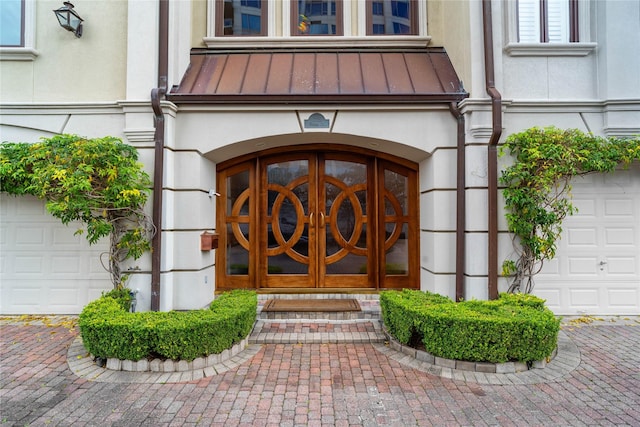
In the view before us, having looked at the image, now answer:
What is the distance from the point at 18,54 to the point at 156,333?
200 inches

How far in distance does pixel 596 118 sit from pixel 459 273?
3.16m

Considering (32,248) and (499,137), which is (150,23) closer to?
(32,248)

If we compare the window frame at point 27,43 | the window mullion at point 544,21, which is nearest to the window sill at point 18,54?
the window frame at point 27,43

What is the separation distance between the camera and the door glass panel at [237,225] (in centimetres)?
615

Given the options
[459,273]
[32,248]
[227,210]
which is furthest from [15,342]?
[459,273]

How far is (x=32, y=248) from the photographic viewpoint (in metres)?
5.63

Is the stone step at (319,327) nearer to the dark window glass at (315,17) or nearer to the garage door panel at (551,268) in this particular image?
the garage door panel at (551,268)

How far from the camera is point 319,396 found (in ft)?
11.0

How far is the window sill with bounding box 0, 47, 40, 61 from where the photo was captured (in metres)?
5.35

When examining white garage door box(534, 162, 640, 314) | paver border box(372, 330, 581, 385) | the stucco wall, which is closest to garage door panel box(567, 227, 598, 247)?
white garage door box(534, 162, 640, 314)

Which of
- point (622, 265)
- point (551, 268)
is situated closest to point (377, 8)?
point (551, 268)

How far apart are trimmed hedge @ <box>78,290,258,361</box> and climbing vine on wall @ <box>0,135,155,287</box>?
44.0 inches

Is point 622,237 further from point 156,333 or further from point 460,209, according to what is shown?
point 156,333

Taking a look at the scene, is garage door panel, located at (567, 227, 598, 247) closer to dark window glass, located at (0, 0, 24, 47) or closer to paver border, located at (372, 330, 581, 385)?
paver border, located at (372, 330, 581, 385)
